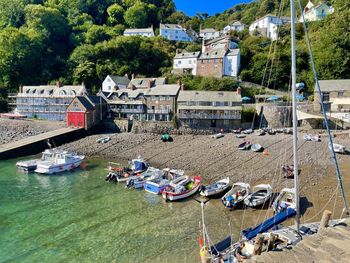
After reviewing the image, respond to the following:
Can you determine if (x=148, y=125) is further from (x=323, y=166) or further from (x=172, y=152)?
(x=323, y=166)

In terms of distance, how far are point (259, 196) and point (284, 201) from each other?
2406 millimetres

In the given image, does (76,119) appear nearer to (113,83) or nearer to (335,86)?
(113,83)

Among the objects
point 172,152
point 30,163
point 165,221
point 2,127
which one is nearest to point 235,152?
point 172,152

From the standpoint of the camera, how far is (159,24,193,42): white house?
9500 centimetres

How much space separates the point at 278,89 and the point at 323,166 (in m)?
33.7

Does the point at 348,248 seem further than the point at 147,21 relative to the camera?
No

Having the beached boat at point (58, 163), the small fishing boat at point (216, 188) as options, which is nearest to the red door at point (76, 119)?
the beached boat at point (58, 163)

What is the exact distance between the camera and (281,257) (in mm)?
11516

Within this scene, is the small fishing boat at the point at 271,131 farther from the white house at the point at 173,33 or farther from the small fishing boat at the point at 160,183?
the white house at the point at 173,33

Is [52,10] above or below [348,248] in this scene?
above

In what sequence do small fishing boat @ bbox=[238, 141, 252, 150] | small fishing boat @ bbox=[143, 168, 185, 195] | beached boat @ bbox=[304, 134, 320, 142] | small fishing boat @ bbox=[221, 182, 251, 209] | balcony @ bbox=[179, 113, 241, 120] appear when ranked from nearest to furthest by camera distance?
small fishing boat @ bbox=[221, 182, 251, 209] < small fishing boat @ bbox=[143, 168, 185, 195] < small fishing boat @ bbox=[238, 141, 252, 150] < beached boat @ bbox=[304, 134, 320, 142] < balcony @ bbox=[179, 113, 241, 120]

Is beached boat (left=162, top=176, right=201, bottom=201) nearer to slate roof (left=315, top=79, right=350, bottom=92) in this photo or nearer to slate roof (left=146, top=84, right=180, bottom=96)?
slate roof (left=146, top=84, right=180, bottom=96)

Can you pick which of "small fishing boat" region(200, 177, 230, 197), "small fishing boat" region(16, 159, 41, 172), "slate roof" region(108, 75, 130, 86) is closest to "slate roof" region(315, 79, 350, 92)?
"small fishing boat" region(200, 177, 230, 197)

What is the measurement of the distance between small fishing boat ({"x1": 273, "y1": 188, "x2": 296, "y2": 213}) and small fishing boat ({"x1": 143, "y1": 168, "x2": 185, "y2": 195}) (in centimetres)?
1066
